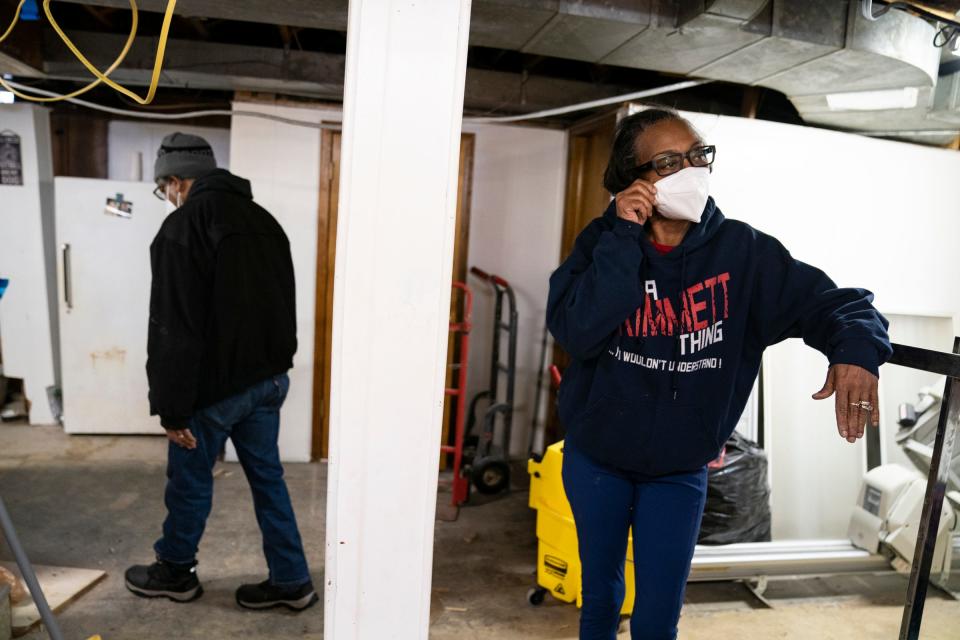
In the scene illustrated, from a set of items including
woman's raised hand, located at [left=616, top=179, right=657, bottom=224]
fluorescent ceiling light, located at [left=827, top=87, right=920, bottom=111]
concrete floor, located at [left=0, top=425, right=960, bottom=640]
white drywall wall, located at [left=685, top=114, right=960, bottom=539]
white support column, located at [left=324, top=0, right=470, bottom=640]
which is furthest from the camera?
white drywall wall, located at [left=685, top=114, right=960, bottom=539]

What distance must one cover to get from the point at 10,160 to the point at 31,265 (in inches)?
25.1

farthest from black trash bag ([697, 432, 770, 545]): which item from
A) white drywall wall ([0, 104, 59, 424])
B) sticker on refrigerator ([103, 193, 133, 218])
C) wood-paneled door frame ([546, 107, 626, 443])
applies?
white drywall wall ([0, 104, 59, 424])

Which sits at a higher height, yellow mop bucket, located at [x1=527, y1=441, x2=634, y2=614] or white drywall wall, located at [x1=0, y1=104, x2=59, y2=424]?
white drywall wall, located at [x1=0, y1=104, x2=59, y2=424]

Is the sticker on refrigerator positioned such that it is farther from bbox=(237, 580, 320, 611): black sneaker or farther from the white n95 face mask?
the white n95 face mask

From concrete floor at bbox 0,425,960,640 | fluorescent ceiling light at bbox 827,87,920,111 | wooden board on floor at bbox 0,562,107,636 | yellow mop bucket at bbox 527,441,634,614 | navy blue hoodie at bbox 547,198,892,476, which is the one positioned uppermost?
fluorescent ceiling light at bbox 827,87,920,111

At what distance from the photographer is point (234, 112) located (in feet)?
11.0

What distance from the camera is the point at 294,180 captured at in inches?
143

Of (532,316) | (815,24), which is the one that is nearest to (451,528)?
(532,316)

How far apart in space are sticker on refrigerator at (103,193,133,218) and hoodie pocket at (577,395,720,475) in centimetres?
358

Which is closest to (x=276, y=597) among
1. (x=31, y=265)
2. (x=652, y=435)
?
(x=652, y=435)

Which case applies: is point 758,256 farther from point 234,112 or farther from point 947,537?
point 234,112

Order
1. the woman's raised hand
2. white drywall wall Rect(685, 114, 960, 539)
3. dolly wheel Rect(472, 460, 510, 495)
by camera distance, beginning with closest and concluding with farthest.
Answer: the woman's raised hand < white drywall wall Rect(685, 114, 960, 539) < dolly wheel Rect(472, 460, 510, 495)

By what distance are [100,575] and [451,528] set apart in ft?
4.72

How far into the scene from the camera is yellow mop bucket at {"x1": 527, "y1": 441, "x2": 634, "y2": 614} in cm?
240
